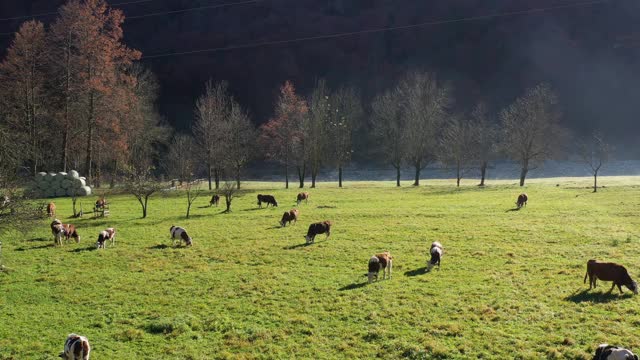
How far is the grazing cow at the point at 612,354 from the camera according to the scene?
1148 centimetres

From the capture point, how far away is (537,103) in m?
66.3

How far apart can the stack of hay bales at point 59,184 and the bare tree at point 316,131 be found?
28899 mm

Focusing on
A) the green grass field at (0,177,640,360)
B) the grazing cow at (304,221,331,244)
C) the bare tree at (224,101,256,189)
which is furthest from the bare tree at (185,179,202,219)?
the grazing cow at (304,221,331,244)

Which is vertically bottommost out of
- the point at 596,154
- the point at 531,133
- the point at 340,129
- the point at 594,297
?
the point at 594,297

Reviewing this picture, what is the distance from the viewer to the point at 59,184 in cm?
4869

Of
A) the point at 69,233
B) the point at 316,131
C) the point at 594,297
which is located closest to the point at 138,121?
the point at 316,131

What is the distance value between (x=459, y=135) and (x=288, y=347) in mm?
60095

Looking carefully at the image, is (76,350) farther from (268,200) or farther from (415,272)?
(268,200)

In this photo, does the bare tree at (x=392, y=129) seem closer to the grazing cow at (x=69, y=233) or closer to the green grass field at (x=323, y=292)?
the green grass field at (x=323, y=292)

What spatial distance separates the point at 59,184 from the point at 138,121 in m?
17.0

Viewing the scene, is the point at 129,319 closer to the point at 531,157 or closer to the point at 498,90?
the point at 531,157

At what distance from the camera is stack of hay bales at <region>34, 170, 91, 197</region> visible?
48125 millimetres

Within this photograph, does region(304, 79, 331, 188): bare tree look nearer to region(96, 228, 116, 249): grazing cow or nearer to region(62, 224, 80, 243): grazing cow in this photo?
region(96, 228, 116, 249): grazing cow

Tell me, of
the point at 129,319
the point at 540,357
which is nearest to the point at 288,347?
the point at 129,319
